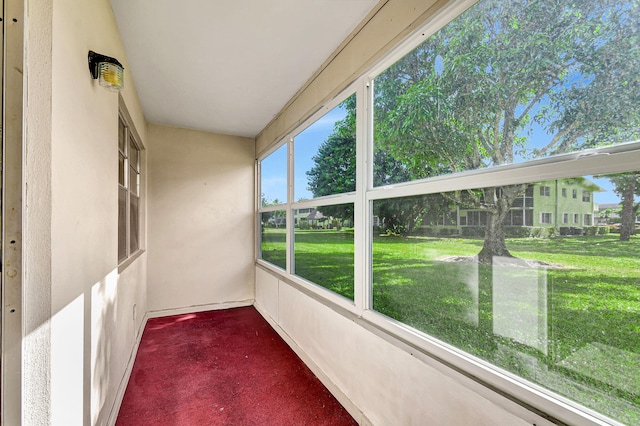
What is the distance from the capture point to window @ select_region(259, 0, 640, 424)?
88cm

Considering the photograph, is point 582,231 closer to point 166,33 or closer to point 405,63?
point 405,63

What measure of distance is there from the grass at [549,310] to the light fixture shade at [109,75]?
189 cm

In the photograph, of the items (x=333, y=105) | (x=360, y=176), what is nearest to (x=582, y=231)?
(x=360, y=176)

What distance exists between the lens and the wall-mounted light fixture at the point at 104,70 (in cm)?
149

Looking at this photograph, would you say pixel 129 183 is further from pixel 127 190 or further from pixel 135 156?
pixel 135 156

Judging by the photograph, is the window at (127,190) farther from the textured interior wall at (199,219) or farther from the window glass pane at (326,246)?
the window glass pane at (326,246)

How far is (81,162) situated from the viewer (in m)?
1.35

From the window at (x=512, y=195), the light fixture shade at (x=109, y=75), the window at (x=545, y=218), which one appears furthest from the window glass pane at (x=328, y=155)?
the light fixture shade at (x=109, y=75)

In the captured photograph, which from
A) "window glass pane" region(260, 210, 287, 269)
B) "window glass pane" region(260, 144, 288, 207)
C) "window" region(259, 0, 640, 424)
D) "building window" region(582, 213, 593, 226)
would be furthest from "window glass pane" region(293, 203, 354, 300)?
"building window" region(582, 213, 593, 226)

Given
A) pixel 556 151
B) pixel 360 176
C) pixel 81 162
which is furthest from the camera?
pixel 360 176

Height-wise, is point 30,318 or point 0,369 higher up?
point 30,318

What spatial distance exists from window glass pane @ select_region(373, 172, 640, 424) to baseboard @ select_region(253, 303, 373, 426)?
853 mm

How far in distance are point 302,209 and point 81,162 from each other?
6.21ft

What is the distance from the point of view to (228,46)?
2.19 m
